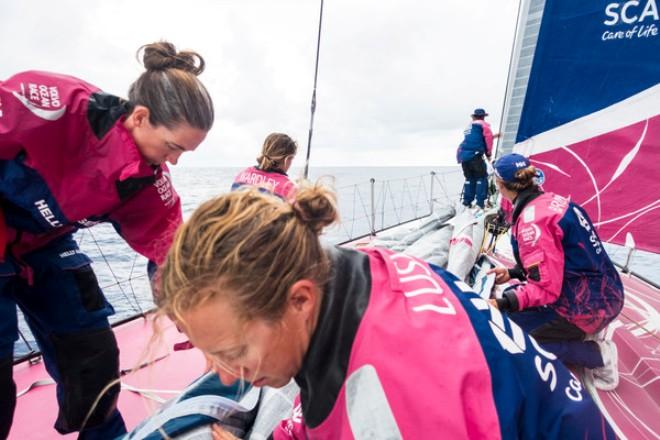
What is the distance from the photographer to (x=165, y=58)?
0.92m

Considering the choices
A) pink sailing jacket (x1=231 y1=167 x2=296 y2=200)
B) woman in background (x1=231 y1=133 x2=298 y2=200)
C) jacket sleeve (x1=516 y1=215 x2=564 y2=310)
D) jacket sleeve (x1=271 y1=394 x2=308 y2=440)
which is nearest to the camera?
jacket sleeve (x1=271 y1=394 x2=308 y2=440)

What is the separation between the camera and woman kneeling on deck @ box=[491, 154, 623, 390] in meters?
1.34

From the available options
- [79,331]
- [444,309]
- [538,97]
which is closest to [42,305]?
[79,331]

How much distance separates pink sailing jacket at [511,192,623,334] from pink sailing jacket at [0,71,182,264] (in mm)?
1307

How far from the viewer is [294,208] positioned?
1.69 ft

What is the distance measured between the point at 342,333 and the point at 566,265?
1.26 m

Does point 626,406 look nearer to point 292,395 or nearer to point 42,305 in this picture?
point 292,395

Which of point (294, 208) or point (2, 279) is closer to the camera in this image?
point (294, 208)

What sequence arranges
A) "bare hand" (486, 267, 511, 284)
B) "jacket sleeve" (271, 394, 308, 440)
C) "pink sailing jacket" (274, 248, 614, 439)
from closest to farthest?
"pink sailing jacket" (274, 248, 614, 439) → "jacket sleeve" (271, 394, 308, 440) → "bare hand" (486, 267, 511, 284)

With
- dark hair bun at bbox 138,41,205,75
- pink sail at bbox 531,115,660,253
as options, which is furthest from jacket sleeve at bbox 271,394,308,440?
pink sail at bbox 531,115,660,253

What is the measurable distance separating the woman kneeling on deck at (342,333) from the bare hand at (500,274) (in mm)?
1140

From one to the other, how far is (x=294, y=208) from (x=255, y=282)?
0.39ft

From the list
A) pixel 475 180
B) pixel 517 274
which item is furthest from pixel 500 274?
pixel 475 180

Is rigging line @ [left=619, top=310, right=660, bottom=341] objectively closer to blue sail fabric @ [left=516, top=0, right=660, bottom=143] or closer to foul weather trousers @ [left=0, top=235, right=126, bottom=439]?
blue sail fabric @ [left=516, top=0, right=660, bottom=143]
